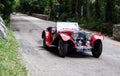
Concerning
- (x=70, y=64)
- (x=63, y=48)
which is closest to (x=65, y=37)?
(x=63, y=48)

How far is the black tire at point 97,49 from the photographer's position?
46.6 ft

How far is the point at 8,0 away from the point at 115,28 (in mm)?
10217

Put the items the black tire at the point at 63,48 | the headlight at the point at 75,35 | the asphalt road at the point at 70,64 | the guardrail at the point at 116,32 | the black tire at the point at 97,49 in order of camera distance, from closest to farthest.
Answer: the asphalt road at the point at 70,64 → the black tire at the point at 63,48 → the headlight at the point at 75,35 → the black tire at the point at 97,49 → the guardrail at the point at 116,32

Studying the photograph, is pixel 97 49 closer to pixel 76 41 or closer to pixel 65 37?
pixel 76 41

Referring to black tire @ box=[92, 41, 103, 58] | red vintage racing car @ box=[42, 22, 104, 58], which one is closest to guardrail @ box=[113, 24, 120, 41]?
red vintage racing car @ box=[42, 22, 104, 58]

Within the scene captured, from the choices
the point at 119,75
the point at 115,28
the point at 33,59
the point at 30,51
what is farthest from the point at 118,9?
the point at 119,75

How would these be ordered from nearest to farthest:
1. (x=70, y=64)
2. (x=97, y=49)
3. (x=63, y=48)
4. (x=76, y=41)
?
(x=70, y=64) → (x=63, y=48) → (x=76, y=41) → (x=97, y=49)

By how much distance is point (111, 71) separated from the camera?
10.9m

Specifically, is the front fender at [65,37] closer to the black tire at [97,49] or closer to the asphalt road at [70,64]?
the asphalt road at [70,64]

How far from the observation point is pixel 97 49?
47.0 ft

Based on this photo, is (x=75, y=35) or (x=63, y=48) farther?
(x=75, y=35)

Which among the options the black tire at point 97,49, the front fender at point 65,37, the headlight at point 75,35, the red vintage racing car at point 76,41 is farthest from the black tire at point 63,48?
the black tire at point 97,49

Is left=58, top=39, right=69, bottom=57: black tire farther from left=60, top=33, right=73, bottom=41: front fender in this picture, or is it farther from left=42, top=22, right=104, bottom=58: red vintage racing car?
left=60, top=33, right=73, bottom=41: front fender

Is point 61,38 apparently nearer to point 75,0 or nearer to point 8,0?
point 8,0
